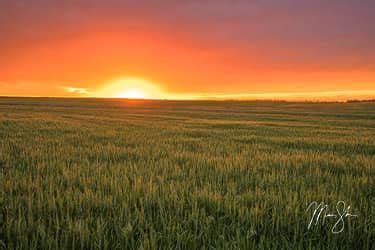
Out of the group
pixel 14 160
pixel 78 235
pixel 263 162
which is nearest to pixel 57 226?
pixel 78 235

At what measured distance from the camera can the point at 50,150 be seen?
7566 millimetres

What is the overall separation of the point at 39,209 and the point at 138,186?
1.29 meters

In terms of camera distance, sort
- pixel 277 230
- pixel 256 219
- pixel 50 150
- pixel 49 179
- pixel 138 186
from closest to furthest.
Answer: pixel 277 230 < pixel 256 219 < pixel 138 186 < pixel 49 179 < pixel 50 150

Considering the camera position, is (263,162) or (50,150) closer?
(263,162)

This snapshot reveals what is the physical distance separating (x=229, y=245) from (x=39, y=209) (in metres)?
2.27

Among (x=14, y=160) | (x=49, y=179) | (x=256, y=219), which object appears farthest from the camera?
(x=14, y=160)

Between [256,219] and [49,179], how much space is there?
11.5 ft

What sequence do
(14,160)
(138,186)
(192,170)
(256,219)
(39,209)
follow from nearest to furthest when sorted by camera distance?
(256,219)
(39,209)
(138,186)
(192,170)
(14,160)

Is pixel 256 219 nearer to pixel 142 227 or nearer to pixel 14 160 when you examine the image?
pixel 142 227

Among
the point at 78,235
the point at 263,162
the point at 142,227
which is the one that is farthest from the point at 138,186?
the point at 263,162

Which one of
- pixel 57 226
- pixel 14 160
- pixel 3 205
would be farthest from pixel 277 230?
pixel 14 160

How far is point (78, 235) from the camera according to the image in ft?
8.29

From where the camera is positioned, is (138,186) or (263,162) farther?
(263,162)

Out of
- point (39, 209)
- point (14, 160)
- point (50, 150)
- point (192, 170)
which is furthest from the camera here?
point (50, 150)
